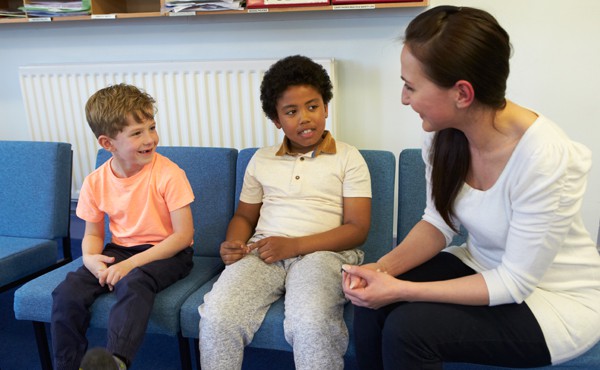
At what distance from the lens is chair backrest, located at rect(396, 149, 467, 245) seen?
5.47ft

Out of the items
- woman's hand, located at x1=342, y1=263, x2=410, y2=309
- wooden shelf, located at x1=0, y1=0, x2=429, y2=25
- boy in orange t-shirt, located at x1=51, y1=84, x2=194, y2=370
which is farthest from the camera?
wooden shelf, located at x1=0, y1=0, x2=429, y2=25

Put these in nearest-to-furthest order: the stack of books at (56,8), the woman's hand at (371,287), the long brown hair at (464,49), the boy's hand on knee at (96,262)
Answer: the long brown hair at (464,49), the woman's hand at (371,287), the boy's hand on knee at (96,262), the stack of books at (56,8)

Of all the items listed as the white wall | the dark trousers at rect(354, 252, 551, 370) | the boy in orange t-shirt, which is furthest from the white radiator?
the dark trousers at rect(354, 252, 551, 370)

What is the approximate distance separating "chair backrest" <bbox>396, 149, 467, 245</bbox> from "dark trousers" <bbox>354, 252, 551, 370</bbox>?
60 centimetres

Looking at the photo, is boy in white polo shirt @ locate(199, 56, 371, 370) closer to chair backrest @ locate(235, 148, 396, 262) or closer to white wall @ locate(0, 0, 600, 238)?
chair backrest @ locate(235, 148, 396, 262)

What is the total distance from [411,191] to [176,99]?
55.2 inches

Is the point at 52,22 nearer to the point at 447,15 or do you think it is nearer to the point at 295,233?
the point at 295,233

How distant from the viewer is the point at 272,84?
1687mm

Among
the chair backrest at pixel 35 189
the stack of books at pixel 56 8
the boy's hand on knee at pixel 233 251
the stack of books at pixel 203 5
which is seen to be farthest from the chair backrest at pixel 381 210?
the stack of books at pixel 56 8

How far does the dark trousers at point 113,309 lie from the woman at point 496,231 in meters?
0.59

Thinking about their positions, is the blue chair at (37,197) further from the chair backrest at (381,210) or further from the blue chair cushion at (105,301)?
the chair backrest at (381,210)

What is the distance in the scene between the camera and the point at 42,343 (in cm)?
166

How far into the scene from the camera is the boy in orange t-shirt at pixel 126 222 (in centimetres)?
141

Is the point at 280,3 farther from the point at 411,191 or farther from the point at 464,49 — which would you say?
the point at 464,49
